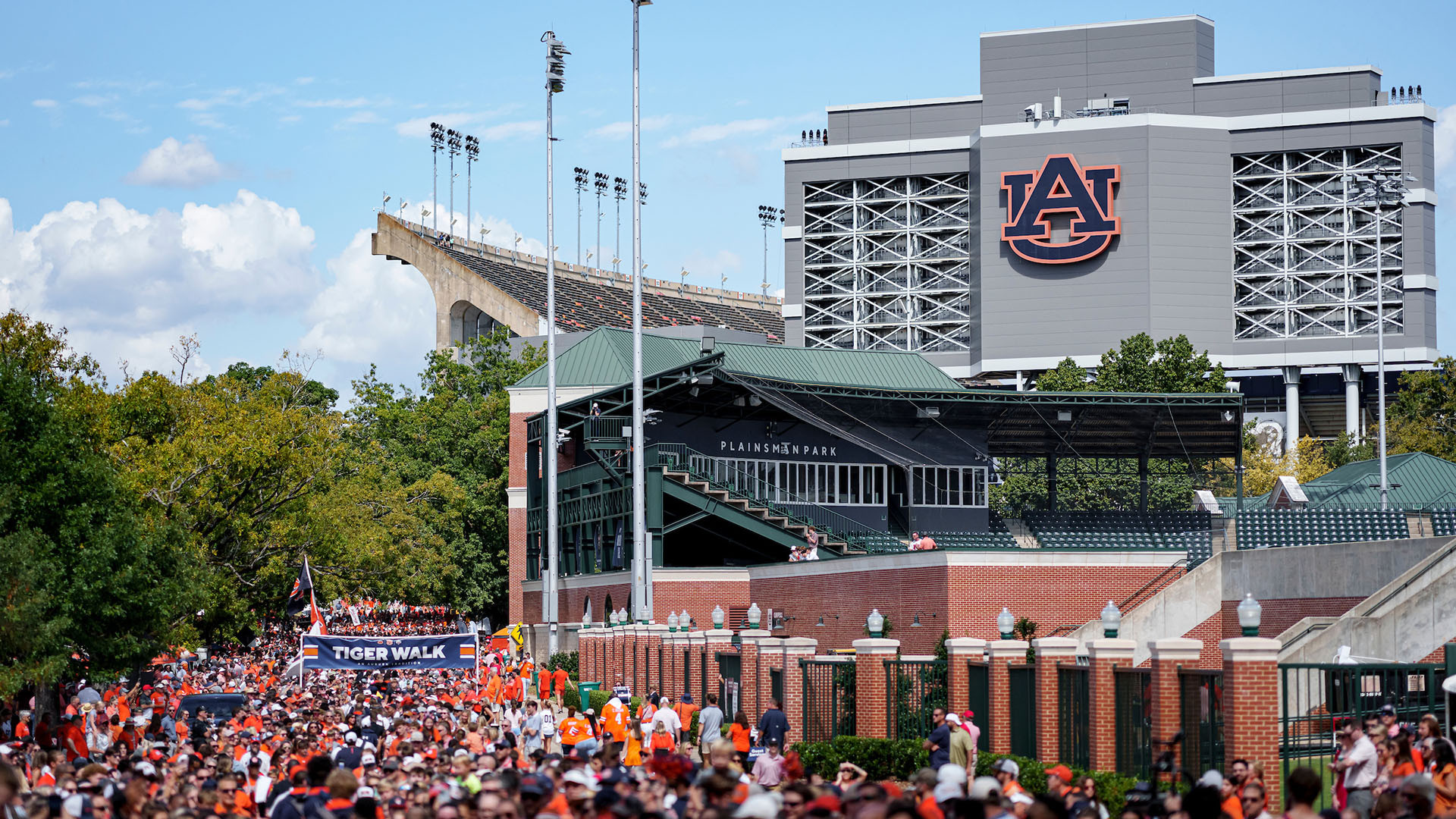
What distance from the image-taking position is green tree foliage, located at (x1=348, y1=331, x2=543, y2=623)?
74.5 metres

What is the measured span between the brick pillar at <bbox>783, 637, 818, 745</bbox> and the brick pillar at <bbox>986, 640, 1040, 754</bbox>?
5.94 metres

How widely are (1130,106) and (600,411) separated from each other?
197 feet

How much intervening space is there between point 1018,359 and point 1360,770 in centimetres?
8694

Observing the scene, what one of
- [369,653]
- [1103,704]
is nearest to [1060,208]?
[369,653]

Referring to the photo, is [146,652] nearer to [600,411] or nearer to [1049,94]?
[600,411]

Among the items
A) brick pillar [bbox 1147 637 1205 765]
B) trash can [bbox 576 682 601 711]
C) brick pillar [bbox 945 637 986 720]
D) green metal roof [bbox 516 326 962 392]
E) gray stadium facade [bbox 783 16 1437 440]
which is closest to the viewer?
brick pillar [bbox 1147 637 1205 765]

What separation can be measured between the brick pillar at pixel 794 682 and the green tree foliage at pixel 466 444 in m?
43.5

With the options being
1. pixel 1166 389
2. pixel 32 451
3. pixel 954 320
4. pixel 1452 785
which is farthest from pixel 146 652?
pixel 954 320

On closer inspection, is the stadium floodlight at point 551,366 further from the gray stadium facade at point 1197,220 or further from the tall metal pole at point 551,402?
the gray stadium facade at point 1197,220

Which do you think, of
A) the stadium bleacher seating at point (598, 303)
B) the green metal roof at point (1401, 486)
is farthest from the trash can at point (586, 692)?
the stadium bleacher seating at point (598, 303)

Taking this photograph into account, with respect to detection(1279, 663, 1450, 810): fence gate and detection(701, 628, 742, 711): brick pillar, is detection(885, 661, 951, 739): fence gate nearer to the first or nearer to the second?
detection(1279, 663, 1450, 810): fence gate

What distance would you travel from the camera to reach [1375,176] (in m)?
50.1

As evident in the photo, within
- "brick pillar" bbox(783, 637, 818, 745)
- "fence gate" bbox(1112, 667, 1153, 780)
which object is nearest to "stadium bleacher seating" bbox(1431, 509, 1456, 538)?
"brick pillar" bbox(783, 637, 818, 745)

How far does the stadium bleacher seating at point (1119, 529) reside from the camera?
48719mm
